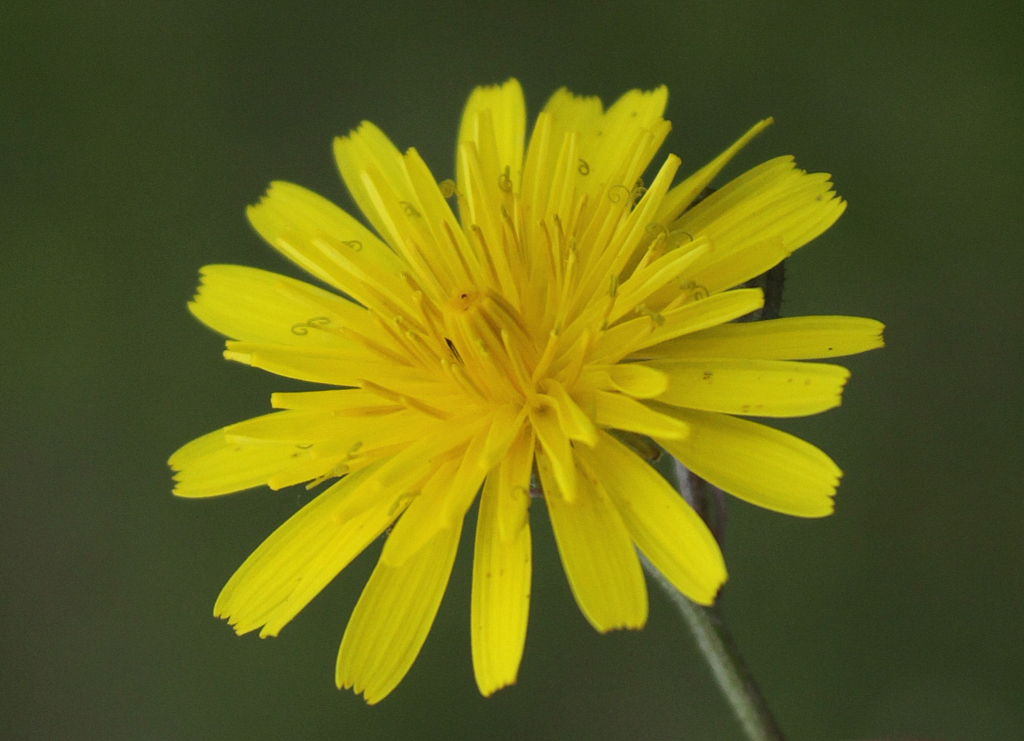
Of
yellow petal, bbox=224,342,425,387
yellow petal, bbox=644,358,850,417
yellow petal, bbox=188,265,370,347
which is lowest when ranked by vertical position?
yellow petal, bbox=644,358,850,417

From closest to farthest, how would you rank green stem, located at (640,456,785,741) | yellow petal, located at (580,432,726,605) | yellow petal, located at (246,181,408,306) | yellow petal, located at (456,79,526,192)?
1. yellow petal, located at (580,432,726,605)
2. green stem, located at (640,456,785,741)
3. yellow petal, located at (246,181,408,306)
4. yellow petal, located at (456,79,526,192)

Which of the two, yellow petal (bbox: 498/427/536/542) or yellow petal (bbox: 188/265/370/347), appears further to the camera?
yellow petal (bbox: 188/265/370/347)

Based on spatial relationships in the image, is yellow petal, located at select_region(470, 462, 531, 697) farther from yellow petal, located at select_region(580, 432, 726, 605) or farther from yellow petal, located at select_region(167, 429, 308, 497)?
yellow petal, located at select_region(167, 429, 308, 497)

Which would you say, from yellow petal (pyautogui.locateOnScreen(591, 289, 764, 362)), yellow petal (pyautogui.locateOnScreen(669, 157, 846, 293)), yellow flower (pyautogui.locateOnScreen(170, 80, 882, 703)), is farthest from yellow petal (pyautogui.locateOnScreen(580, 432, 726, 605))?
yellow petal (pyautogui.locateOnScreen(669, 157, 846, 293))

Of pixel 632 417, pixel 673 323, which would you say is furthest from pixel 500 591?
pixel 673 323

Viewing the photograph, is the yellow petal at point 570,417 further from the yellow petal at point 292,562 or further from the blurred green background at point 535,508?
the blurred green background at point 535,508

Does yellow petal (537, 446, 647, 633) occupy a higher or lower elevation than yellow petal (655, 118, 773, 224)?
lower

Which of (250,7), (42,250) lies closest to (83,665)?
(42,250)

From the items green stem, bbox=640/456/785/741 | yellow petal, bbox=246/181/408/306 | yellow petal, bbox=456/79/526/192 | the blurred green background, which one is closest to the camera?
green stem, bbox=640/456/785/741
